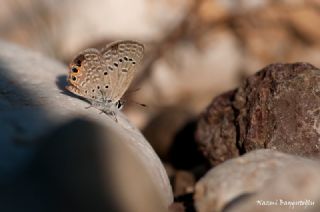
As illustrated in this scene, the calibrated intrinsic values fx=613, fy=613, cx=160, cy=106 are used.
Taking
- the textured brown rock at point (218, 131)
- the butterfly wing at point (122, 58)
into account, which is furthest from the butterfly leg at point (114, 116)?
the textured brown rock at point (218, 131)

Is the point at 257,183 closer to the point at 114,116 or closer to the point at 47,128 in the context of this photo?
the point at 47,128

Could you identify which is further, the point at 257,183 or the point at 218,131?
the point at 218,131

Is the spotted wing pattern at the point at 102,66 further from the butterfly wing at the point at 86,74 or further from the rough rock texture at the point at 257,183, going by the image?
the rough rock texture at the point at 257,183

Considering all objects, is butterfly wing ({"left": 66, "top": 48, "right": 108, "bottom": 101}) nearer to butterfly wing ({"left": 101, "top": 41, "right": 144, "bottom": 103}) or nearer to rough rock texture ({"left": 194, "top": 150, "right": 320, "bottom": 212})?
butterfly wing ({"left": 101, "top": 41, "right": 144, "bottom": 103})

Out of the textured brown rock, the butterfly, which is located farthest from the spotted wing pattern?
the textured brown rock

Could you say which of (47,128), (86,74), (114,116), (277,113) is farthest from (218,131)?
(47,128)

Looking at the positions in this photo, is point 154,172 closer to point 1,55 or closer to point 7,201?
point 7,201
